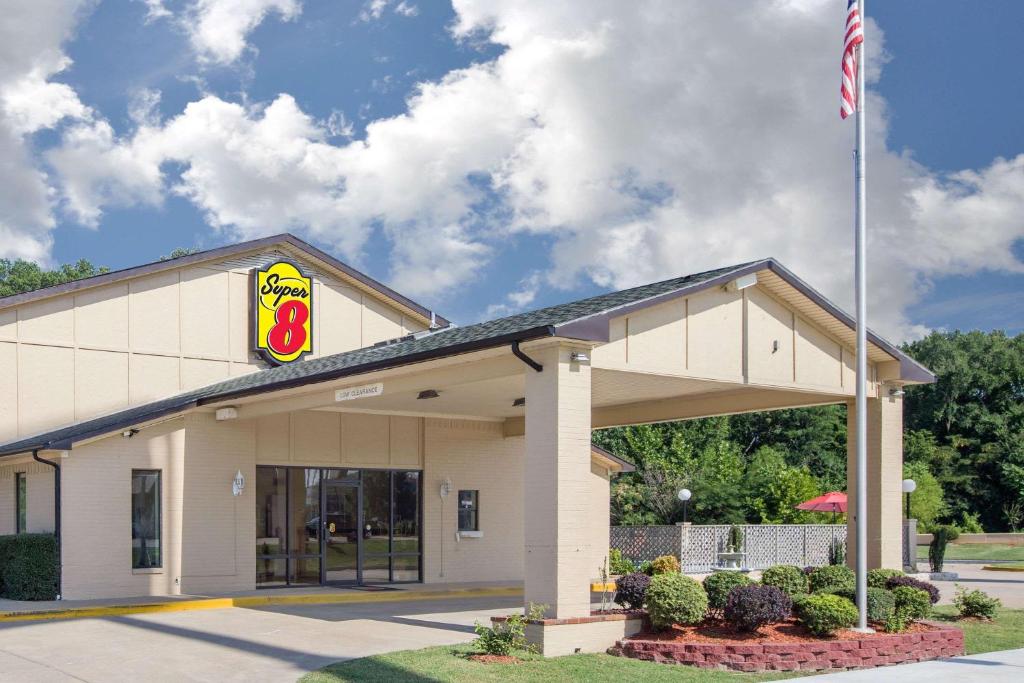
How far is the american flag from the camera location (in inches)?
607

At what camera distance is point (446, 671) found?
1246cm

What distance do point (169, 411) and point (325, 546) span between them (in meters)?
4.50

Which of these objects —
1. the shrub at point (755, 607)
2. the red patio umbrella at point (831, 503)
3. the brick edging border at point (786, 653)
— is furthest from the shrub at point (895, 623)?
the red patio umbrella at point (831, 503)

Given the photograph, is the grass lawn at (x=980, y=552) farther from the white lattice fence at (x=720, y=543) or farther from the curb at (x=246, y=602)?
the curb at (x=246, y=602)

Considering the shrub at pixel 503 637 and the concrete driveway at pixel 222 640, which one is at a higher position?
the shrub at pixel 503 637

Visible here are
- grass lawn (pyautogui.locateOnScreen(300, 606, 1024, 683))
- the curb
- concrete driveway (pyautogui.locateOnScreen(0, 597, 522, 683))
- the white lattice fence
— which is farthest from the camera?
the white lattice fence

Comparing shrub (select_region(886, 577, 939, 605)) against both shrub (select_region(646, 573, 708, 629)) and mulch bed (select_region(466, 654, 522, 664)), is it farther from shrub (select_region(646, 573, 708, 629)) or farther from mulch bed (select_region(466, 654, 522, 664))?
mulch bed (select_region(466, 654, 522, 664))

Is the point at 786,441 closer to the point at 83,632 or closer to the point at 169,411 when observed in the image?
the point at 169,411

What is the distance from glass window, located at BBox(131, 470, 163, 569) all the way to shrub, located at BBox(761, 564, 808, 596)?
1196 cm

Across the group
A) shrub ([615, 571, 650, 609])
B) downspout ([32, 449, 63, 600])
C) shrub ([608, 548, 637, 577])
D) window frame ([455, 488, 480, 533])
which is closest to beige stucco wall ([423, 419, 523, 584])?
window frame ([455, 488, 480, 533])

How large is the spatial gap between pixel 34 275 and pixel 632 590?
50008 mm

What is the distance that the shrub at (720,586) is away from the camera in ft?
48.3

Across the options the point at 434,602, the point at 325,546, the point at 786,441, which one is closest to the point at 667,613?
the point at 434,602

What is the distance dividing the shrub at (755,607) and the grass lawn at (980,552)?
32177 mm
